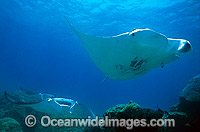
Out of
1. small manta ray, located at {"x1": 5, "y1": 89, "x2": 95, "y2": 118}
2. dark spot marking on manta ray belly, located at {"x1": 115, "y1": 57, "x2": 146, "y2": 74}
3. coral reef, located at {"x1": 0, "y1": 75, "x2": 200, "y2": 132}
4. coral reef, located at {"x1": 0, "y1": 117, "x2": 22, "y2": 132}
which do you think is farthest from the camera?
small manta ray, located at {"x1": 5, "y1": 89, "x2": 95, "y2": 118}

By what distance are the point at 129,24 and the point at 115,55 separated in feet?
62.1

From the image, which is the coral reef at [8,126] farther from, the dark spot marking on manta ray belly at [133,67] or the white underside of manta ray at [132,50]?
the dark spot marking on manta ray belly at [133,67]

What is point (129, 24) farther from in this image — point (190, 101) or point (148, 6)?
point (190, 101)

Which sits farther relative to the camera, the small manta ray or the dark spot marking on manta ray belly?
the small manta ray

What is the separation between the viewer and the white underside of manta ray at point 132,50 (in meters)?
2.90

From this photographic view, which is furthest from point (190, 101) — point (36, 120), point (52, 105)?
point (36, 120)

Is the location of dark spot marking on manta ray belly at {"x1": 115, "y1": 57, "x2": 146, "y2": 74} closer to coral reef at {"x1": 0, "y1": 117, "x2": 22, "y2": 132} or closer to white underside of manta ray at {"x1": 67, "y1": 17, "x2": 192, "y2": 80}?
white underside of manta ray at {"x1": 67, "y1": 17, "x2": 192, "y2": 80}

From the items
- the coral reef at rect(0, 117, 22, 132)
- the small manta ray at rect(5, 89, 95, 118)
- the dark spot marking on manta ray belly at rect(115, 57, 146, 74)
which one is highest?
the dark spot marking on manta ray belly at rect(115, 57, 146, 74)

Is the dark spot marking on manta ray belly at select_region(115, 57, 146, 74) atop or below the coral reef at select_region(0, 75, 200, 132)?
atop

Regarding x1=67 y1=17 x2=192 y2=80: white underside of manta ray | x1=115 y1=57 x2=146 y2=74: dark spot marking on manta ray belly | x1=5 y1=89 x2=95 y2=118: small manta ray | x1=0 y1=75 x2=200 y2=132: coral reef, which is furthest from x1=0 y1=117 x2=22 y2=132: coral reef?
x1=115 y1=57 x2=146 y2=74: dark spot marking on manta ray belly

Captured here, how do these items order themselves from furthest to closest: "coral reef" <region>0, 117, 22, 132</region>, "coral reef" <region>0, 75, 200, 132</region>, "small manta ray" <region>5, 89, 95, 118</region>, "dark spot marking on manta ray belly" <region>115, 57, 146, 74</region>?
"small manta ray" <region>5, 89, 95, 118</region> < "coral reef" <region>0, 117, 22, 132</region> < "dark spot marking on manta ray belly" <region>115, 57, 146, 74</region> < "coral reef" <region>0, 75, 200, 132</region>

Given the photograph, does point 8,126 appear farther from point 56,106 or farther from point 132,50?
point 132,50

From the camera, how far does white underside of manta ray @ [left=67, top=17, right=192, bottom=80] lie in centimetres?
290

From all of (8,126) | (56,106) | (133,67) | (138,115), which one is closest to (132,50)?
(133,67)
